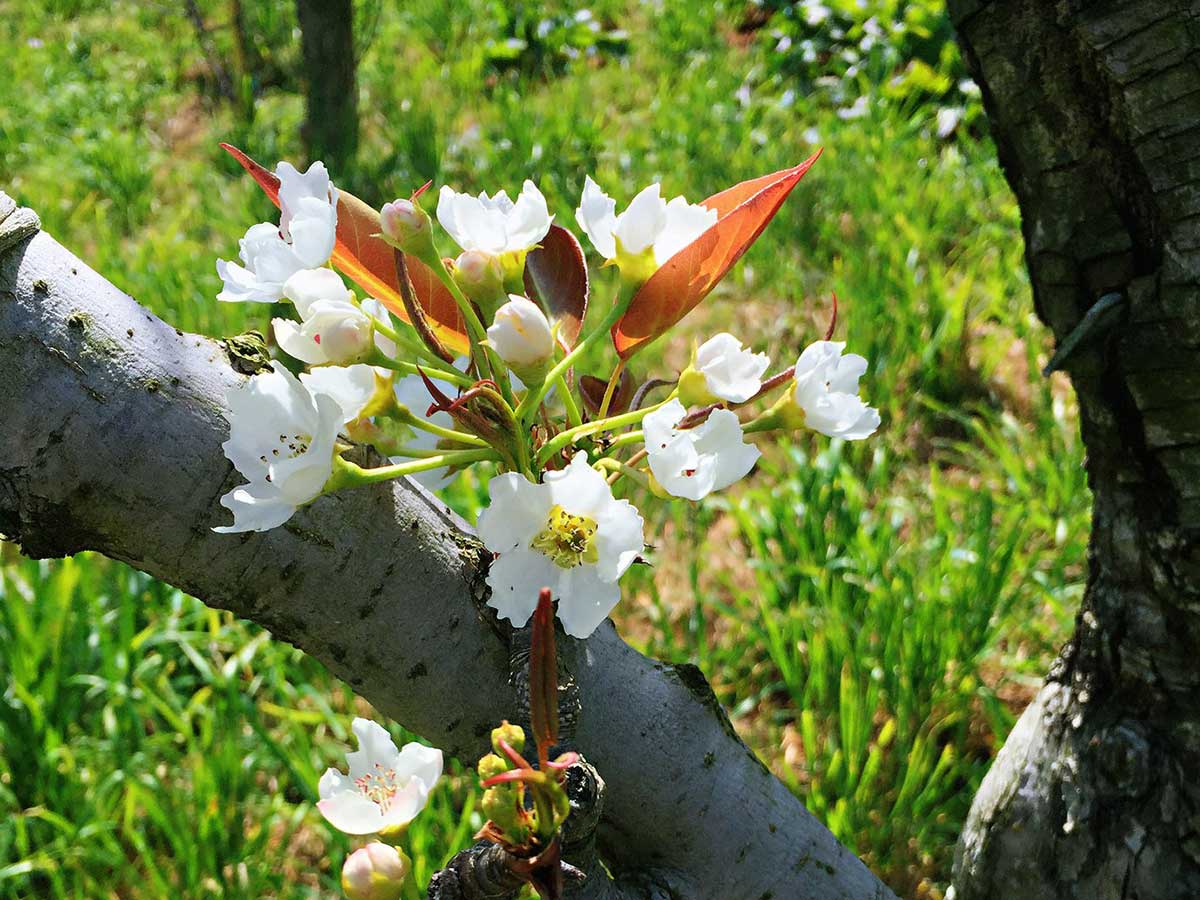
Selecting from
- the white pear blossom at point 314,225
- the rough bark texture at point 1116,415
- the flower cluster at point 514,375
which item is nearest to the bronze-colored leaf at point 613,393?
the flower cluster at point 514,375

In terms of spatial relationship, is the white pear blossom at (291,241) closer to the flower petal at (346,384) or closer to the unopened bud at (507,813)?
the flower petal at (346,384)

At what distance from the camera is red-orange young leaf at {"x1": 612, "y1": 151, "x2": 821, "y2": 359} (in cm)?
60

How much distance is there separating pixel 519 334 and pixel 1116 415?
26.3 inches

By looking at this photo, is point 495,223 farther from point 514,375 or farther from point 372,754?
point 372,754

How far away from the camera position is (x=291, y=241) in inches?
22.3

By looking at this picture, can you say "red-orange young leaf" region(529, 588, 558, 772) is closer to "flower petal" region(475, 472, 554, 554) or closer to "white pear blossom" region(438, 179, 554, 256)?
"flower petal" region(475, 472, 554, 554)

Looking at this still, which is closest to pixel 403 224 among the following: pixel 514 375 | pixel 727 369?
pixel 514 375

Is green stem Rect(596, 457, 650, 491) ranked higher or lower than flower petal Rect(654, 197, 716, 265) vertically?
lower

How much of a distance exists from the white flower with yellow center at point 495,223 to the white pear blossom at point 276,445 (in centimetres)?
13

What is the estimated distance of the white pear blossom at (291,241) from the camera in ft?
1.75

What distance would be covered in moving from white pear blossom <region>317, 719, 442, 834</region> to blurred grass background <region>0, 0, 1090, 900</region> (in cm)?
89

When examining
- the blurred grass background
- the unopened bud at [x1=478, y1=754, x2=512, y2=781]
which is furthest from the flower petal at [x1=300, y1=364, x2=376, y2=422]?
the blurred grass background

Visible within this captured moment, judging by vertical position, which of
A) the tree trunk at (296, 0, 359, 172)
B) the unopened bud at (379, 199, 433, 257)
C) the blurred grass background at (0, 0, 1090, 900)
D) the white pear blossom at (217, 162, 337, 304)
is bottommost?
the blurred grass background at (0, 0, 1090, 900)

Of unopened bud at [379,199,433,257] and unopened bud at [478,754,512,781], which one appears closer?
unopened bud at [478,754,512,781]
